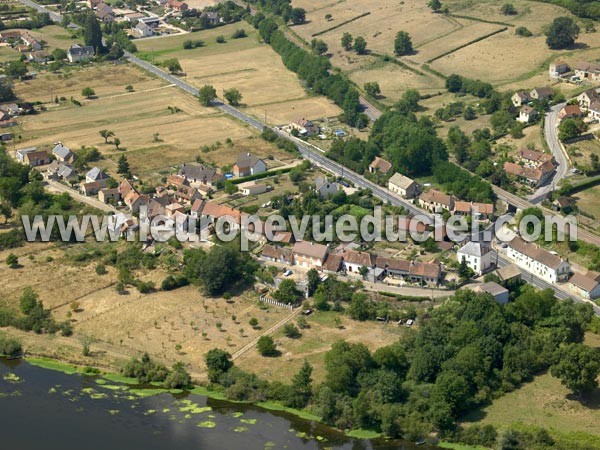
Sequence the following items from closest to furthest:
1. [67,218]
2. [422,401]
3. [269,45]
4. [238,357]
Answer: [422,401], [238,357], [67,218], [269,45]

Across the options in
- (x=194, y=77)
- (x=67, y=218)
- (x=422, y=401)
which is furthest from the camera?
(x=194, y=77)

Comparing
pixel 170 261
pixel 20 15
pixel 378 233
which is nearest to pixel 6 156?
pixel 170 261

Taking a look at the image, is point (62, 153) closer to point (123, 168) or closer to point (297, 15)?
point (123, 168)

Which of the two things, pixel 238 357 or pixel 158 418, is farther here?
pixel 238 357

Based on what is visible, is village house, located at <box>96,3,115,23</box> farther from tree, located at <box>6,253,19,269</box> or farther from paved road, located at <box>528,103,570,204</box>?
tree, located at <box>6,253,19,269</box>

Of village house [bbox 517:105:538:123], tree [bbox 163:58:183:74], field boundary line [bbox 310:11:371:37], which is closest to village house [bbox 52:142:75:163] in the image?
tree [bbox 163:58:183:74]

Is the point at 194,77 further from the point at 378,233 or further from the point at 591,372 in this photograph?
the point at 591,372
